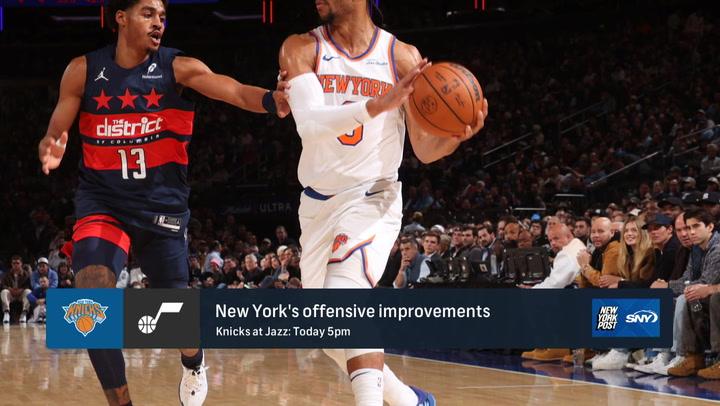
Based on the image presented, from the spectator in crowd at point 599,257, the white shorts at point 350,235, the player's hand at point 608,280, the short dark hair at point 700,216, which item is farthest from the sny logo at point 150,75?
the spectator in crowd at point 599,257

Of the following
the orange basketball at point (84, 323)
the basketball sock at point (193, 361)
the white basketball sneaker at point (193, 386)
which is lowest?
the white basketball sneaker at point (193, 386)

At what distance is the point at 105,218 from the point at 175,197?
383 millimetres

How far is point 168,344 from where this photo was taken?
472 centimetres

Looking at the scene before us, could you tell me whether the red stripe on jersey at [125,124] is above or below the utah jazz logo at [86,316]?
above

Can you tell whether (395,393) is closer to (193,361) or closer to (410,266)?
(193,361)

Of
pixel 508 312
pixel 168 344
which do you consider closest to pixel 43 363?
pixel 168 344

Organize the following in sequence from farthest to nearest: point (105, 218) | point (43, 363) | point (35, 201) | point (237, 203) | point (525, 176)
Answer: point (35, 201) < point (237, 203) < point (525, 176) < point (43, 363) < point (105, 218)

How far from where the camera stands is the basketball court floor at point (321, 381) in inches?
275

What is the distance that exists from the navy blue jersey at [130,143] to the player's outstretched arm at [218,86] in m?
0.09

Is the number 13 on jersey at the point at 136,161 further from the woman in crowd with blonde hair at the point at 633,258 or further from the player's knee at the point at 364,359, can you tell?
the woman in crowd with blonde hair at the point at 633,258

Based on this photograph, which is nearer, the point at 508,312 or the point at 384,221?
the point at 384,221

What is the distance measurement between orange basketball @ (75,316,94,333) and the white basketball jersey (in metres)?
1.30

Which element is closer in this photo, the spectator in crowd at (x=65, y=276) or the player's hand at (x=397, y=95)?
the player's hand at (x=397, y=95)

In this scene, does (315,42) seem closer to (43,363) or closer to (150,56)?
(150,56)
